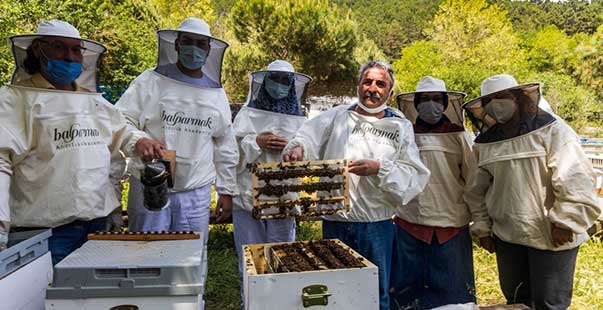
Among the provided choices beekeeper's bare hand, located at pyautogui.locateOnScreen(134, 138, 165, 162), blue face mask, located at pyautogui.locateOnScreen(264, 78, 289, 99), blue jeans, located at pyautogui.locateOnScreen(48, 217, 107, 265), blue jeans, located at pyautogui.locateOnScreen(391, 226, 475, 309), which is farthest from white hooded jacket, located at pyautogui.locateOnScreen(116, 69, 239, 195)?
blue jeans, located at pyautogui.locateOnScreen(391, 226, 475, 309)

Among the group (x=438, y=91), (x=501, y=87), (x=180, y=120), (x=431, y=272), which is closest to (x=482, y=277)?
(x=431, y=272)

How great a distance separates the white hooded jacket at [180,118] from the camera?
2863 millimetres

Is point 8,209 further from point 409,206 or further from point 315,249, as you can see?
point 409,206

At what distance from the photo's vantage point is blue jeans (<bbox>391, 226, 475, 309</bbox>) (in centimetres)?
319

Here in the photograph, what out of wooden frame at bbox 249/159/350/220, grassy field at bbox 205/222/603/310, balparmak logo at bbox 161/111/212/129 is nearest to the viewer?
wooden frame at bbox 249/159/350/220

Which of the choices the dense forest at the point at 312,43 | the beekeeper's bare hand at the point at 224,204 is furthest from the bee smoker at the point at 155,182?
the dense forest at the point at 312,43

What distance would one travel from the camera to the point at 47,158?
2.37 metres

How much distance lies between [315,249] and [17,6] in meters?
7.79

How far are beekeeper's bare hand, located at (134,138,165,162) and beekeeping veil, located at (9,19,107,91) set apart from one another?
0.44 m

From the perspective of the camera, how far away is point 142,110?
2.92 meters

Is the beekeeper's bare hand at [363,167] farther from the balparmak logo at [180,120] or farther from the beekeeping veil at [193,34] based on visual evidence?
the beekeeping veil at [193,34]

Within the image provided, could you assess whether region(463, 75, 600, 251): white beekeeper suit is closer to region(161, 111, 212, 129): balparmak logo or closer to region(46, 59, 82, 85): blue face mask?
region(161, 111, 212, 129): balparmak logo

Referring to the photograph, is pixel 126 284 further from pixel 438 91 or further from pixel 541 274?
pixel 438 91

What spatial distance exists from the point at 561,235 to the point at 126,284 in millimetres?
2273
